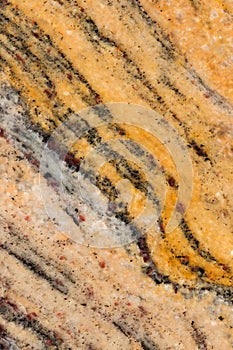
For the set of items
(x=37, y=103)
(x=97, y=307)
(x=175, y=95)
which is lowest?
(x=97, y=307)

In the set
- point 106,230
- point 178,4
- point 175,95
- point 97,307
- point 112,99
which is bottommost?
point 97,307

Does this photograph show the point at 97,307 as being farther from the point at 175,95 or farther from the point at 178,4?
the point at 178,4

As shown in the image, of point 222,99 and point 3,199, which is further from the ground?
point 222,99

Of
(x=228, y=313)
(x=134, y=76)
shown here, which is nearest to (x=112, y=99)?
(x=134, y=76)

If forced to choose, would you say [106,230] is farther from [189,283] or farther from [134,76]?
[134,76]

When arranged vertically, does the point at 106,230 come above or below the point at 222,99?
below

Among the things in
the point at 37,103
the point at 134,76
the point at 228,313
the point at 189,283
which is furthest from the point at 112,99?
A: the point at 228,313
